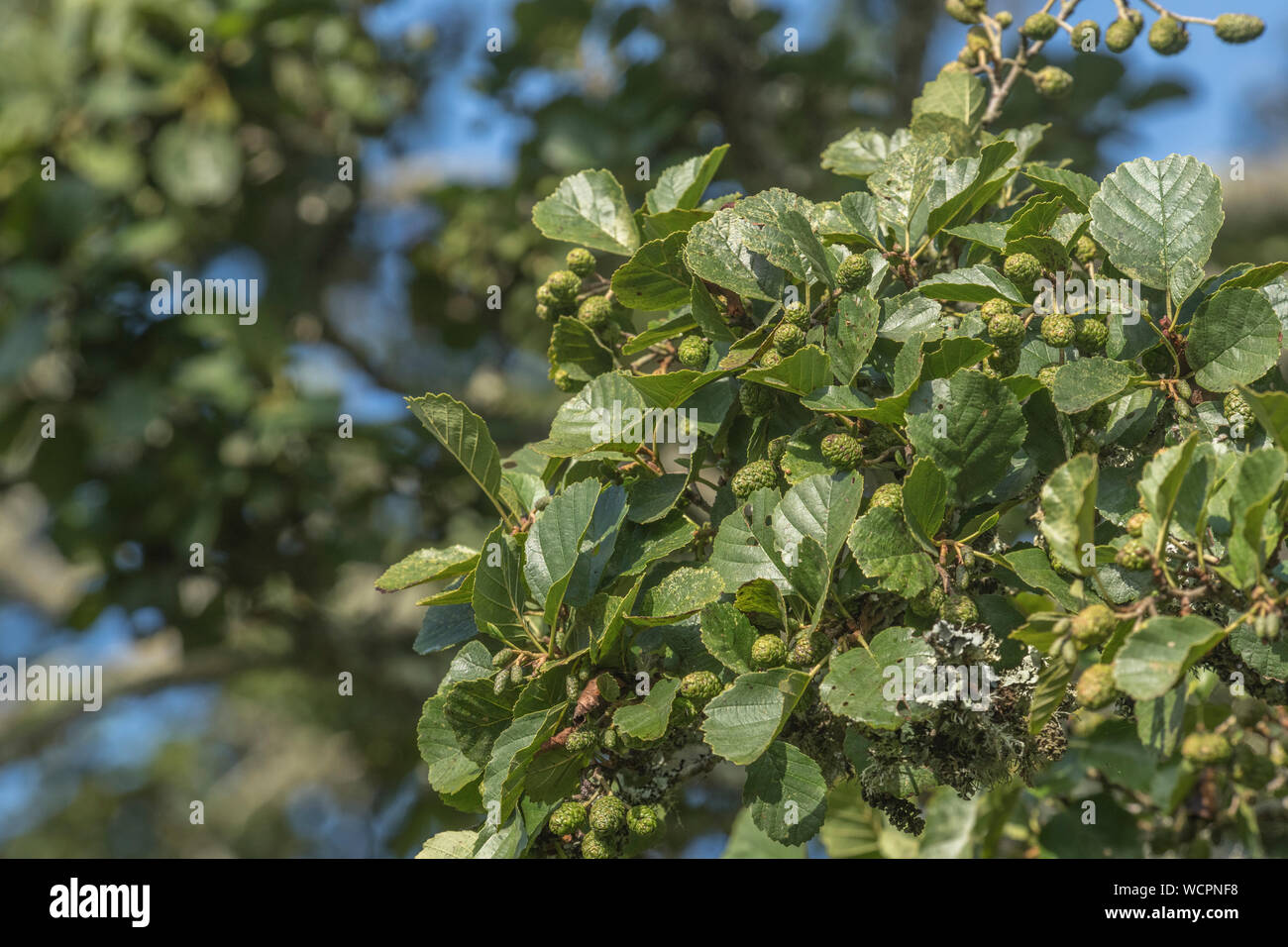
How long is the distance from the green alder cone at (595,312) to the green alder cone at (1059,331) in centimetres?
46

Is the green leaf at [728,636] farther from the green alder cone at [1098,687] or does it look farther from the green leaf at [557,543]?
the green alder cone at [1098,687]

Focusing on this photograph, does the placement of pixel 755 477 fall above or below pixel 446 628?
above

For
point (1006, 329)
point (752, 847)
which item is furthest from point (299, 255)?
point (1006, 329)

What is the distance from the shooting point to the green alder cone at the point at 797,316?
1050mm

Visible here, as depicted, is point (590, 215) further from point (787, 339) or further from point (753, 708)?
point (753, 708)

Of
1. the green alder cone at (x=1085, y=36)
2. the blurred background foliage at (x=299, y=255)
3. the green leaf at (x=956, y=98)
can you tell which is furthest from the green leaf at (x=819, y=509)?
the blurred background foliage at (x=299, y=255)

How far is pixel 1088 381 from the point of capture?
0.97 metres

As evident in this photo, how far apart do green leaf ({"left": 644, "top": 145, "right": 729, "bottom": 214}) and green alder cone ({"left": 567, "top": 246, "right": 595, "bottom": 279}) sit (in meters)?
0.09

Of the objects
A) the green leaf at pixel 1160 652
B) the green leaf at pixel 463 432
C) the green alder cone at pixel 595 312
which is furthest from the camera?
the green alder cone at pixel 595 312

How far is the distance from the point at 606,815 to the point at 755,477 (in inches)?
13.8

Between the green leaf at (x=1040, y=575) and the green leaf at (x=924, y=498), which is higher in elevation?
the green leaf at (x=924, y=498)

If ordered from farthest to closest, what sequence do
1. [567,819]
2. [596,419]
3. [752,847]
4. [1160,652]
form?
1. [752,847]
2. [596,419]
3. [567,819]
4. [1160,652]
